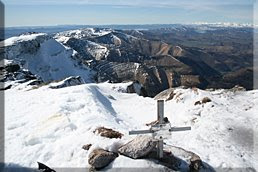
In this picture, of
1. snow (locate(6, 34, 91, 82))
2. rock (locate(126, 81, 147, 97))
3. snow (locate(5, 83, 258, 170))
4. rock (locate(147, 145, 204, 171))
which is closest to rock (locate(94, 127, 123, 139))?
snow (locate(5, 83, 258, 170))

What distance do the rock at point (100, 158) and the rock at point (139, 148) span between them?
0.49 metres

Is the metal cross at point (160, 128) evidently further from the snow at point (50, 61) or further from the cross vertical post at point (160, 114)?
the snow at point (50, 61)

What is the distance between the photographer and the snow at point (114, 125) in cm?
1381

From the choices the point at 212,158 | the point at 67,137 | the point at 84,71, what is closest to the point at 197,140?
the point at 212,158

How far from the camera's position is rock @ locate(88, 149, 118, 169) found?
498 inches

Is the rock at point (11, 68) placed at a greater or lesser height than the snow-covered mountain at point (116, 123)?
greater

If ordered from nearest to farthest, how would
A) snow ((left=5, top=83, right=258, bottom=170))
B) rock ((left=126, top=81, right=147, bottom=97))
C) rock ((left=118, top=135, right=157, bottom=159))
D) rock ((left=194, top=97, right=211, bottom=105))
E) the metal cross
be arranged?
the metal cross → rock ((left=118, top=135, right=157, bottom=159)) → snow ((left=5, top=83, right=258, bottom=170)) → rock ((left=194, top=97, right=211, bottom=105)) → rock ((left=126, top=81, right=147, bottom=97))

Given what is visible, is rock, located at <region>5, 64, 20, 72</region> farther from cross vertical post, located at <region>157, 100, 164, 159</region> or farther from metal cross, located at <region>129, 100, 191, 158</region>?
metal cross, located at <region>129, 100, 191, 158</region>

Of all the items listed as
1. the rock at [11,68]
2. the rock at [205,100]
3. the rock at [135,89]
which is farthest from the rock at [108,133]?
the rock at [11,68]

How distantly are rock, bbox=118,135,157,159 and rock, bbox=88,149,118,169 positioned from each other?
0.49 metres

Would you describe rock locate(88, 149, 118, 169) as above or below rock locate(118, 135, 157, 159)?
below

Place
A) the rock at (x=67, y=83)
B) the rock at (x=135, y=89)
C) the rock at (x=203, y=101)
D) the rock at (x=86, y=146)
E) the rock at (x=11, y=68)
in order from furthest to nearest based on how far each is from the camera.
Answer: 1. the rock at (x=11, y=68)
2. the rock at (x=135, y=89)
3. the rock at (x=67, y=83)
4. the rock at (x=203, y=101)
5. the rock at (x=86, y=146)

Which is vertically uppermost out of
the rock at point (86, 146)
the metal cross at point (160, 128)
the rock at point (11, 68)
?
the rock at point (11, 68)

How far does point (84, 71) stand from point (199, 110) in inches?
2759
